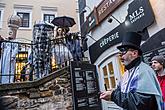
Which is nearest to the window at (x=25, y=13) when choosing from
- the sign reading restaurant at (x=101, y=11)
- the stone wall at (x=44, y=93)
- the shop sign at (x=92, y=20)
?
the shop sign at (x=92, y=20)

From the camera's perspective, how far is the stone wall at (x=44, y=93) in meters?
3.63

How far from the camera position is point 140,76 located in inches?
56.9

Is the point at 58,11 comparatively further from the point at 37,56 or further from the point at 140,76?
the point at 140,76

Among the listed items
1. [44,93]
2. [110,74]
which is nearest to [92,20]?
[110,74]

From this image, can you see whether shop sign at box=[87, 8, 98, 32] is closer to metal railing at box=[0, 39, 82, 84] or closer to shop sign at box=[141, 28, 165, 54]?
metal railing at box=[0, 39, 82, 84]

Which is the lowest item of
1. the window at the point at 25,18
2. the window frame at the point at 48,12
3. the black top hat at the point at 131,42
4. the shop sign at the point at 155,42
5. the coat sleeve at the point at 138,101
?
the coat sleeve at the point at 138,101

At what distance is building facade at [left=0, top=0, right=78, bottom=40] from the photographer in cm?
970

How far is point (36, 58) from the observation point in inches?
176

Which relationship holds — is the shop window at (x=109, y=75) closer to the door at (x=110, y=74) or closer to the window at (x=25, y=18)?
the door at (x=110, y=74)

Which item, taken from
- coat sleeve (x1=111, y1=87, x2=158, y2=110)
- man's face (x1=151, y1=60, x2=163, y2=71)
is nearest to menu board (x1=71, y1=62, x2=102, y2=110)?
man's face (x1=151, y1=60, x2=163, y2=71)

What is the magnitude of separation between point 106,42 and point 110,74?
0.91 m

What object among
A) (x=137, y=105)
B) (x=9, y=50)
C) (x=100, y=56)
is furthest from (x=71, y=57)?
(x=137, y=105)

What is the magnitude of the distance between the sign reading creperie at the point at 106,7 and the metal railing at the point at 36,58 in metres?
1.36

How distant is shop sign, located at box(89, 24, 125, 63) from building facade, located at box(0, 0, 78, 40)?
16.4ft
